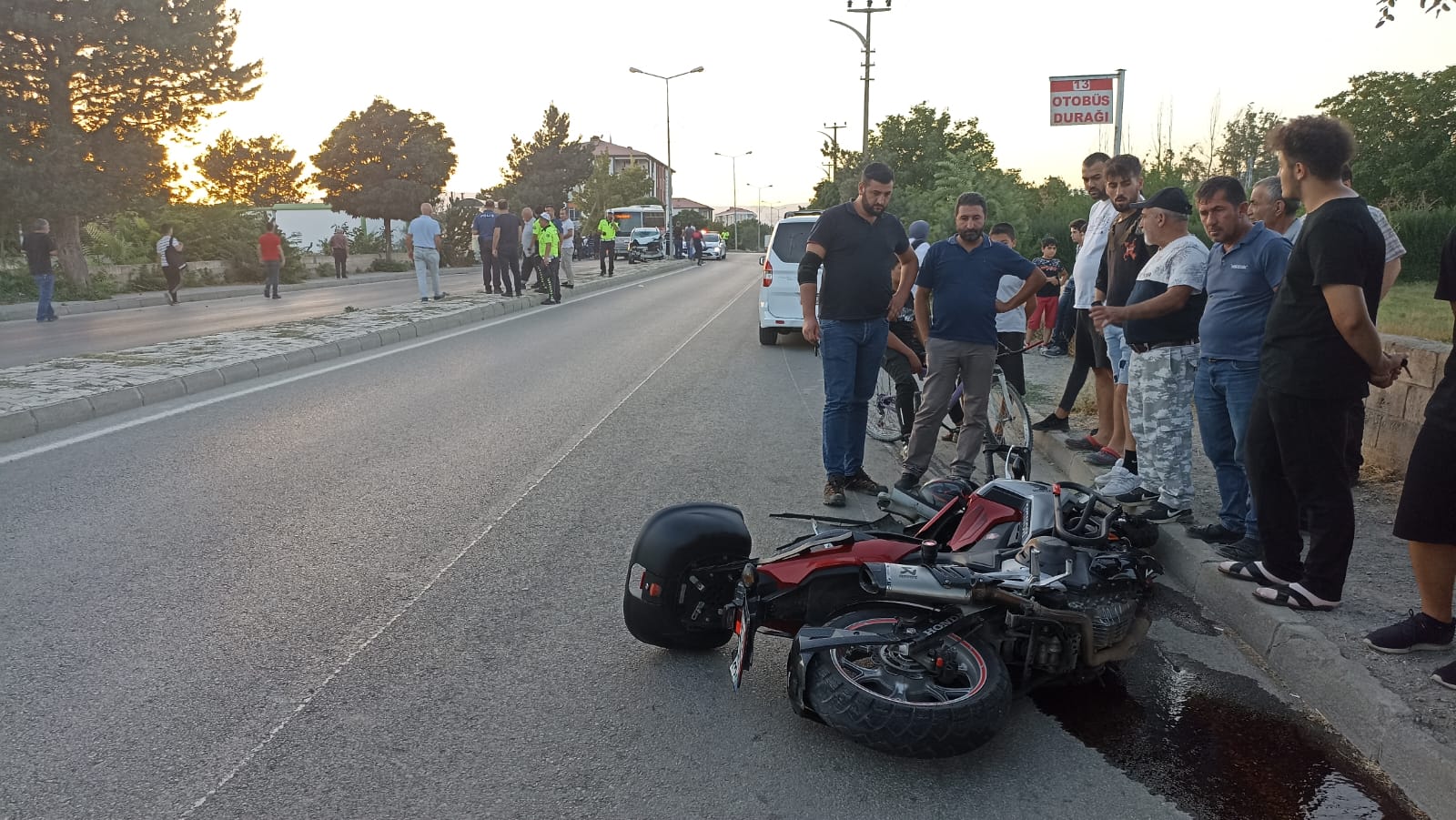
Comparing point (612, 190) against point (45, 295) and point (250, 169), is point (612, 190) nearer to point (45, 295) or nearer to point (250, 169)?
point (250, 169)

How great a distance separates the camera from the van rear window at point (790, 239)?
1388cm

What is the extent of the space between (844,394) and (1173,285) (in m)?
1.88

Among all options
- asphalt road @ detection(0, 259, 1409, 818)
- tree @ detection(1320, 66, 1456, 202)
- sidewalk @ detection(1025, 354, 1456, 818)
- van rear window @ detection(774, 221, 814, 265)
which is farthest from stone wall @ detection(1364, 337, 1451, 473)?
tree @ detection(1320, 66, 1456, 202)

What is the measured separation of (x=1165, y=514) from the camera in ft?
17.1

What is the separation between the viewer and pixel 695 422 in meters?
8.39

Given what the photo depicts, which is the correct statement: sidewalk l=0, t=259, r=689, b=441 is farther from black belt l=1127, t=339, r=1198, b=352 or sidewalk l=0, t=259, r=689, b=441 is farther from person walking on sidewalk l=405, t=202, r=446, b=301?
black belt l=1127, t=339, r=1198, b=352

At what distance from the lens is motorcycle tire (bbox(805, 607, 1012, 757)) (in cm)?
295

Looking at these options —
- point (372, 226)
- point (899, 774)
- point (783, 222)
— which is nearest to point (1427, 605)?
point (899, 774)

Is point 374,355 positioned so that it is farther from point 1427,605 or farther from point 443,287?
point 443,287

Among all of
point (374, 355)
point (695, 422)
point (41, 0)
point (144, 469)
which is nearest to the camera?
point (144, 469)

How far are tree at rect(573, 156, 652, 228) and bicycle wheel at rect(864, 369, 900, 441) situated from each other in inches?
3505

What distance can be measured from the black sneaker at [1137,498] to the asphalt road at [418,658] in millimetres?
578

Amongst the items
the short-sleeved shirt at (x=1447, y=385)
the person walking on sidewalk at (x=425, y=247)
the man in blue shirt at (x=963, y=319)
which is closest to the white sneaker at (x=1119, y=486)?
the short-sleeved shirt at (x=1447, y=385)

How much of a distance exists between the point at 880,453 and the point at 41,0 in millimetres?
26244
